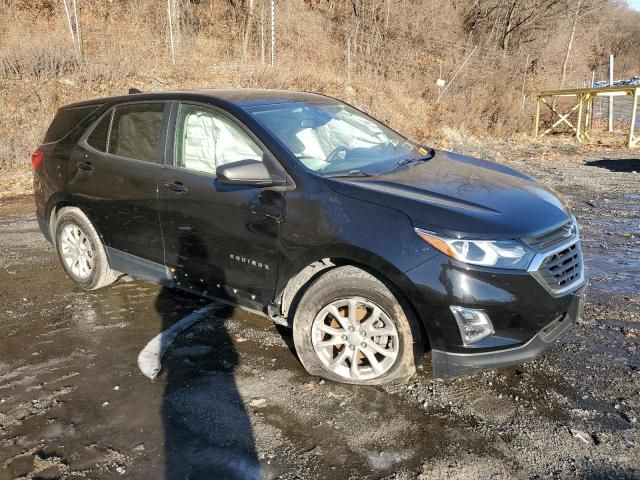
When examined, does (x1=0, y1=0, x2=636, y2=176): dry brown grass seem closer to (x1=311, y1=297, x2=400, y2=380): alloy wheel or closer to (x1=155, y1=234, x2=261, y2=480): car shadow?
(x1=155, y1=234, x2=261, y2=480): car shadow

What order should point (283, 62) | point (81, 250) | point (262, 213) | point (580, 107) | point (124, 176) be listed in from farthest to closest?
point (580, 107) < point (283, 62) < point (81, 250) < point (124, 176) < point (262, 213)

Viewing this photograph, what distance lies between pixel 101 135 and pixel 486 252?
353 centimetres

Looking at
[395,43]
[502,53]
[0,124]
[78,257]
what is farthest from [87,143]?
[502,53]

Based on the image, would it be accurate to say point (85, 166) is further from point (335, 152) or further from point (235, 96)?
point (335, 152)

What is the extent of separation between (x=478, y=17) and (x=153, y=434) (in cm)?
2687

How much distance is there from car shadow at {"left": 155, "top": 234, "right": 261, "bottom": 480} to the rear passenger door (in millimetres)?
564

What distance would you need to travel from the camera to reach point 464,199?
3.18 metres

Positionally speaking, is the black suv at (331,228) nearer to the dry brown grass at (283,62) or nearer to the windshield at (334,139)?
the windshield at (334,139)

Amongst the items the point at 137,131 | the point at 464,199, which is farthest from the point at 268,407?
the point at 137,131

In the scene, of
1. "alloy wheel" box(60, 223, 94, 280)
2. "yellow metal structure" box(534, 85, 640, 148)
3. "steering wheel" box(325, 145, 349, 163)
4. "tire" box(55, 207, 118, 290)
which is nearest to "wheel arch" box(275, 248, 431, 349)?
"steering wheel" box(325, 145, 349, 163)

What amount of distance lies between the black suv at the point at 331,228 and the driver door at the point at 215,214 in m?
0.01

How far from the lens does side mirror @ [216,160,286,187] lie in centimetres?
341

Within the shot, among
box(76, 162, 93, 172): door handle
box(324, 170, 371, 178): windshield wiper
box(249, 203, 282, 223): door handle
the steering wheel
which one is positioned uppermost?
the steering wheel

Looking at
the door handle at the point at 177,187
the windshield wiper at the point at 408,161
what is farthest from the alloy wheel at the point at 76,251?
the windshield wiper at the point at 408,161
